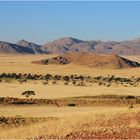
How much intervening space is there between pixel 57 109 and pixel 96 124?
1067cm

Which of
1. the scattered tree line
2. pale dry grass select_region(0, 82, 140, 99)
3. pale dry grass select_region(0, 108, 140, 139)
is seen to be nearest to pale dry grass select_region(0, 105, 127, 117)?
pale dry grass select_region(0, 108, 140, 139)

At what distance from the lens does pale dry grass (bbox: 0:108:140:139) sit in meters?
17.6

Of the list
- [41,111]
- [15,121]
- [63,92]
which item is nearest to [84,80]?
[63,92]

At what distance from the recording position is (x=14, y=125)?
69.2 feet

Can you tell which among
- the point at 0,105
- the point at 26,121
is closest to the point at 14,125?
the point at 26,121

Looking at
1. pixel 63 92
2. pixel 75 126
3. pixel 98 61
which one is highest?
pixel 98 61

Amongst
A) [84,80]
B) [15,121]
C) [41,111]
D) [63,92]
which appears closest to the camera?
[15,121]

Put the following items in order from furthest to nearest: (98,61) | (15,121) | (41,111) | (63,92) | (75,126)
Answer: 1. (98,61)
2. (63,92)
3. (41,111)
4. (15,121)
5. (75,126)

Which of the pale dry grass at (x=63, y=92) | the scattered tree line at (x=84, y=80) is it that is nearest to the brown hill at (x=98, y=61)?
the scattered tree line at (x=84, y=80)

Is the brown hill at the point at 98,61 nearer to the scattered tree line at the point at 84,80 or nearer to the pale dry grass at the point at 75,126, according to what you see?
the scattered tree line at the point at 84,80

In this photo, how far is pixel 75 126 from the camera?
60.2ft

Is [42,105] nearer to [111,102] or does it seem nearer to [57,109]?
[57,109]

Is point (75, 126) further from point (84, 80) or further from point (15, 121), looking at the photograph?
point (84, 80)

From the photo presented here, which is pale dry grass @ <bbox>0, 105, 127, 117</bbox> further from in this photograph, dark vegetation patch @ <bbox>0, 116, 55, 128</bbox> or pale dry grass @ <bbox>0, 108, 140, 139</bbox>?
pale dry grass @ <bbox>0, 108, 140, 139</bbox>
